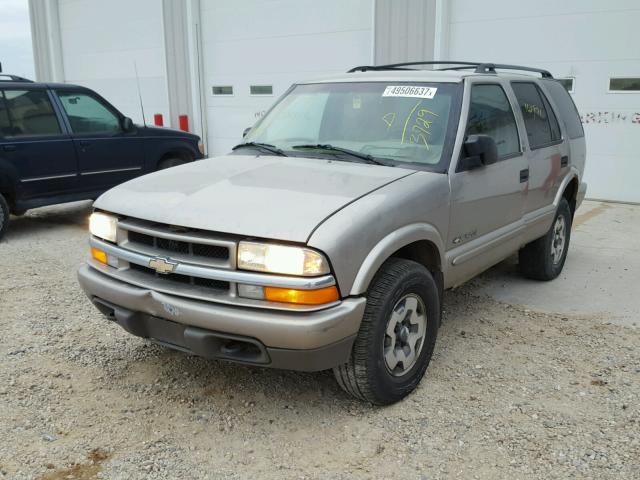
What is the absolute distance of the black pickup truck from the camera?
678cm

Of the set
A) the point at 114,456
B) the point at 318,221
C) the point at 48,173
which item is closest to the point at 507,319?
the point at 318,221

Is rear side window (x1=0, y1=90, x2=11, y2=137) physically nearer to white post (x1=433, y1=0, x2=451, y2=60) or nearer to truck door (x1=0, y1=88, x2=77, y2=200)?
truck door (x1=0, y1=88, x2=77, y2=200)

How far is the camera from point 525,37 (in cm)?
870

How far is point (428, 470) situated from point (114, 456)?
1.46m

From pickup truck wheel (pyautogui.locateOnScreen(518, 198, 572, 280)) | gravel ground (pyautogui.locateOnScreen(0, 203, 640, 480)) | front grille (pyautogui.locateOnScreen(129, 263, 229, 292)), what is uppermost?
front grille (pyautogui.locateOnScreen(129, 263, 229, 292))

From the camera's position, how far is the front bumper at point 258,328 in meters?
2.66

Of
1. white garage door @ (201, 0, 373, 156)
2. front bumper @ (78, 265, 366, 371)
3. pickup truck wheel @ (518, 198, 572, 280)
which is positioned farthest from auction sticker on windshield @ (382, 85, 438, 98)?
→ white garage door @ (201, 0, 373, 156)

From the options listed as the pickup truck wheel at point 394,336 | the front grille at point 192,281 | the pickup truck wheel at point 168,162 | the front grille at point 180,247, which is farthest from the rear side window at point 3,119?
the pickup truck wheel at point 394,336

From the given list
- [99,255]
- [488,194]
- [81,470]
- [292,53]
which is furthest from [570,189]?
[292,53]

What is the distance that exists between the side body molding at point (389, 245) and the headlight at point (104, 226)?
1.38 m

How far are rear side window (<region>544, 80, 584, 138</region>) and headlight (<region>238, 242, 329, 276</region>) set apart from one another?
11.5ft

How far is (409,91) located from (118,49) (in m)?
11.9

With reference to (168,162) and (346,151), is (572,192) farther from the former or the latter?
(168,162)

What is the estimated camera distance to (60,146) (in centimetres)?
711
